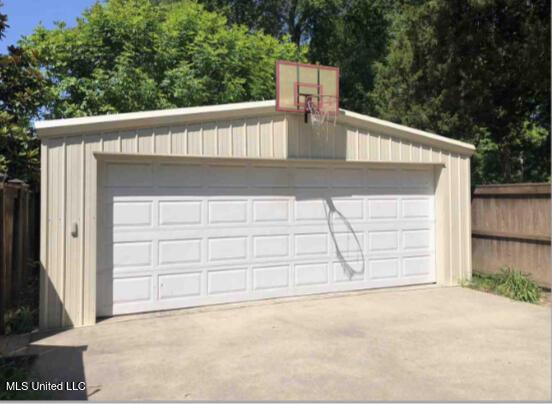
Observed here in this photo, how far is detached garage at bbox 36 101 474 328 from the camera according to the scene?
6.07 m

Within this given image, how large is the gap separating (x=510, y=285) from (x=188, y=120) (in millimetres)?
5630

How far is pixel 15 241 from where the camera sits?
22.6ft

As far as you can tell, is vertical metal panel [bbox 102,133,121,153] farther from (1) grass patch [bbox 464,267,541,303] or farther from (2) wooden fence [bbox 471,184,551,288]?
(2) wooden fence [bbox 471,184,551,288]

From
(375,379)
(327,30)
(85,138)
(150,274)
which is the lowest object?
(375,379)

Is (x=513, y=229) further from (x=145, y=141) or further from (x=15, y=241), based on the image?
(x=15, y=241)

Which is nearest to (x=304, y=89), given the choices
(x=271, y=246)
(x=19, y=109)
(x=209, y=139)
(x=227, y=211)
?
(x=209, y=139)

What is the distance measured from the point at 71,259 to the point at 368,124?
4.84 meters

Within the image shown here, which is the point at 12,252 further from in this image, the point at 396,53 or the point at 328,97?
the point at 396,53

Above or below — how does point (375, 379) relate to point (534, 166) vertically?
below

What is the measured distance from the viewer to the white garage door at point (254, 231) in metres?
6.52

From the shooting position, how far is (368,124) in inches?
306

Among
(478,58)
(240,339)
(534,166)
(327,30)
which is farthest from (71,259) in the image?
(327,30)

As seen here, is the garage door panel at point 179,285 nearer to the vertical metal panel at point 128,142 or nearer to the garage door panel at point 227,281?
the garage door panel at point 227,281

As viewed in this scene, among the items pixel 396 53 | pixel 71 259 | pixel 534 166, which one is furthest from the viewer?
pixel 534 166
